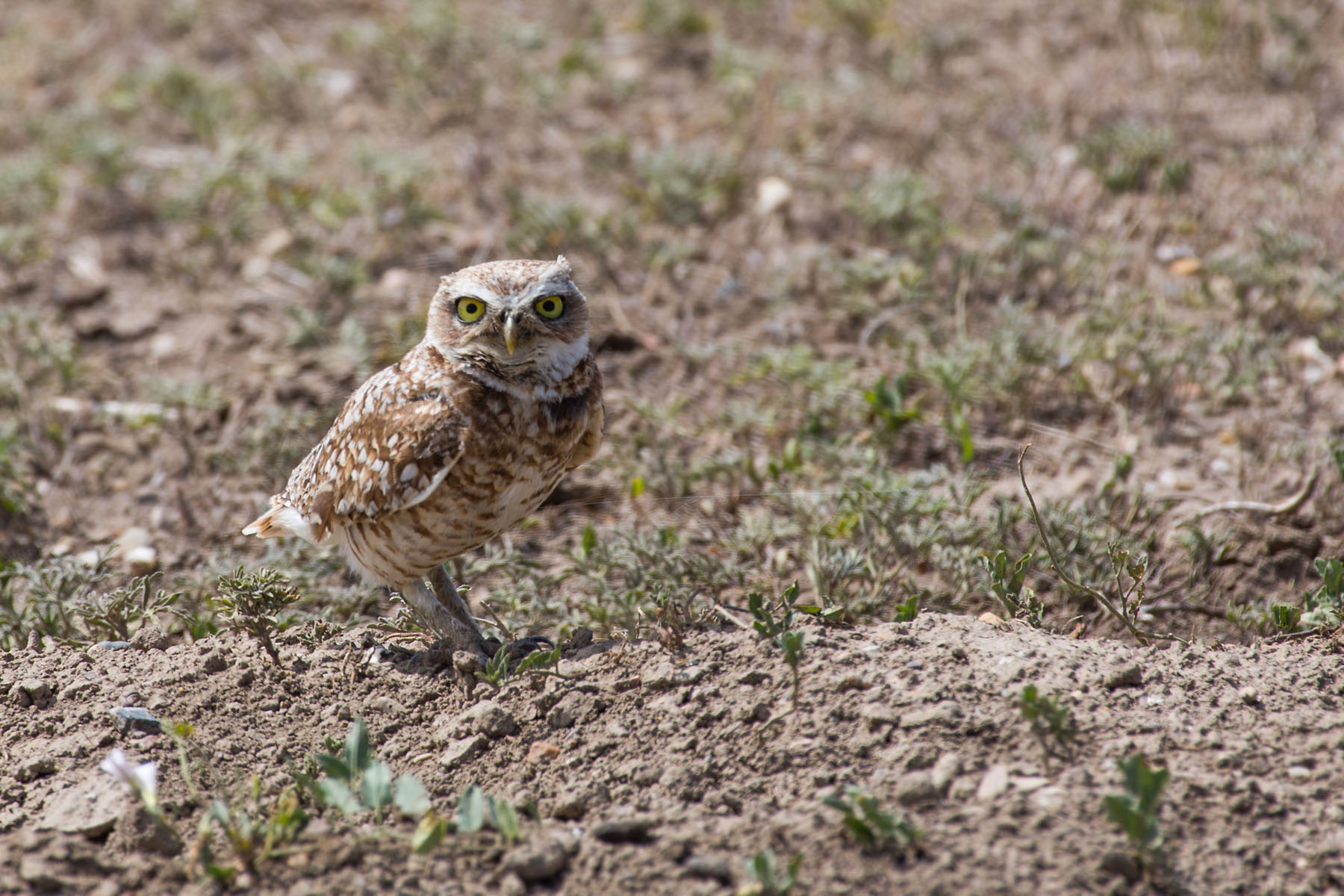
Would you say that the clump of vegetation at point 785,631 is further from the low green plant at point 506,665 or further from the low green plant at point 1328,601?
the low green plant at point 1328,601

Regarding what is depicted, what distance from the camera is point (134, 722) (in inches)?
136

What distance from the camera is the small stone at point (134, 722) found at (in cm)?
345

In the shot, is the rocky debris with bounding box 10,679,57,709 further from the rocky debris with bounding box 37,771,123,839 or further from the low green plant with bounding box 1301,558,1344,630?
the low green plant with bounding box 1301,558,1344,630

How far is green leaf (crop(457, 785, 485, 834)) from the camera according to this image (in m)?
2.84

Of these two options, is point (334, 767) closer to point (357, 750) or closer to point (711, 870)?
point (357, 750)

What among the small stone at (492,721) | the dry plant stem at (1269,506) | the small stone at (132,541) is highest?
the small stone at (132,541)

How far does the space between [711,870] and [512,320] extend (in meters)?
1.76

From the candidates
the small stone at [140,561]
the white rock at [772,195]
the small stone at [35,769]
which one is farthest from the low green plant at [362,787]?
the white rock at [772,195]

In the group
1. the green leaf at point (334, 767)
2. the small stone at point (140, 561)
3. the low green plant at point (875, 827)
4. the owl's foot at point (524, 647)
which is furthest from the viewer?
the small stone at point (140, 561)

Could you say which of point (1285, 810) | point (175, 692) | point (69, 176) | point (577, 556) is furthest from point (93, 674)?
point (69, 176)

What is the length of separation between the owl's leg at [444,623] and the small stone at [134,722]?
89 centimetres

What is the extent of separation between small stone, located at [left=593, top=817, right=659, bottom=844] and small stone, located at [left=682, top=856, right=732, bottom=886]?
189 millimetres

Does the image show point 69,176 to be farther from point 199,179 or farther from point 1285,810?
point 1285,810

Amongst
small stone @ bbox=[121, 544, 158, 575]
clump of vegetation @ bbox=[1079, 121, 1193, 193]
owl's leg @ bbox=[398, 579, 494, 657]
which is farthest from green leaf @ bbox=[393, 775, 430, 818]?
clump of vegetation @ bbox=[1079, 121, 1193, 193]
